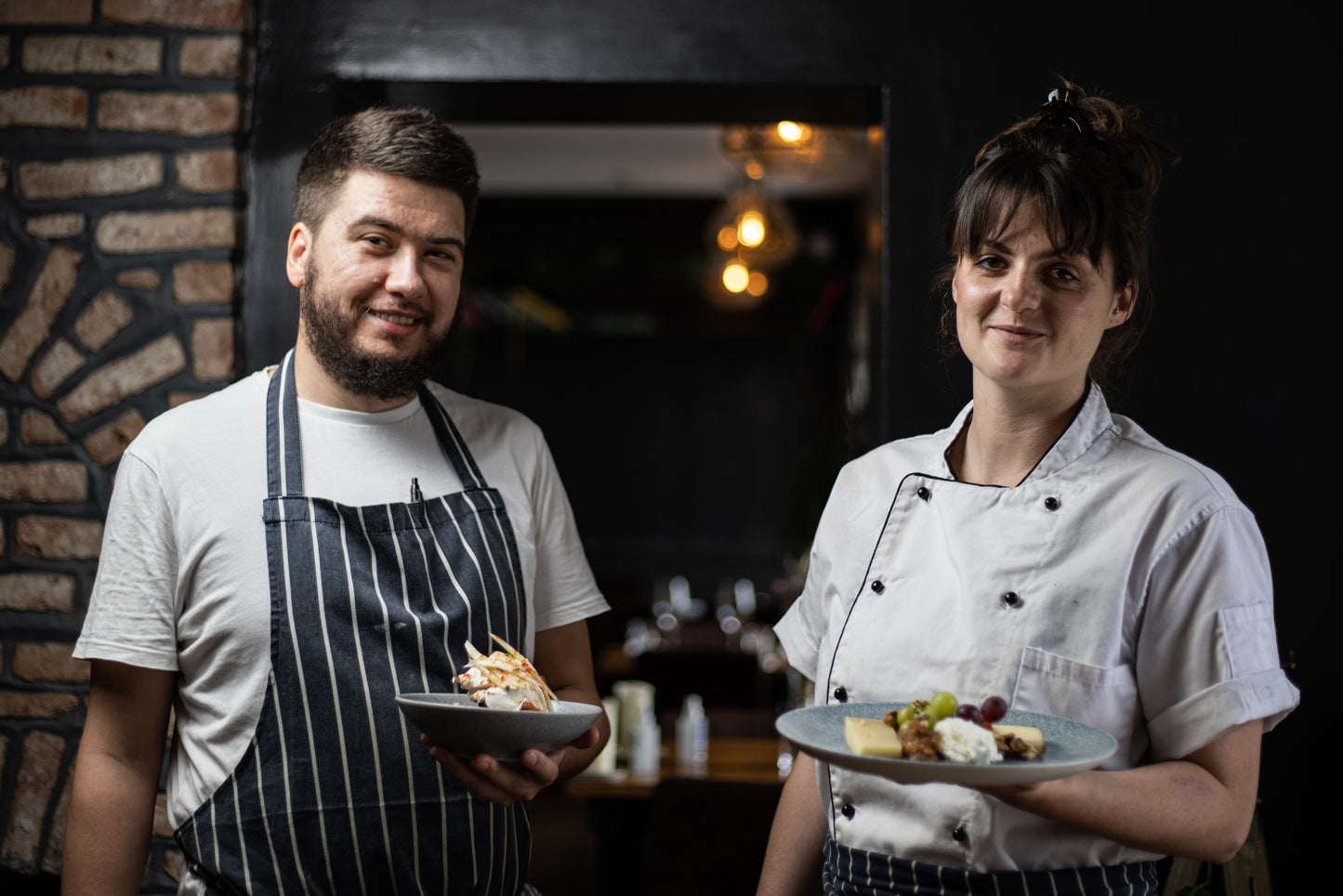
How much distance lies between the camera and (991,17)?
7.42 ft

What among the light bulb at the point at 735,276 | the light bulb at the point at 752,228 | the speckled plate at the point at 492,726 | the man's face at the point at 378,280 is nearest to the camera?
the speckled plate at the point at 492,726

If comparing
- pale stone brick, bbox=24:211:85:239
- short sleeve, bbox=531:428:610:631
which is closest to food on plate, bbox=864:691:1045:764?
short sleeve, bbox=531:428:610:631

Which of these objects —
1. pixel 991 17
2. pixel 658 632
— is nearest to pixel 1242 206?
pixel 991 17

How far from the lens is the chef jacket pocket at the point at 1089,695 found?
135 cm

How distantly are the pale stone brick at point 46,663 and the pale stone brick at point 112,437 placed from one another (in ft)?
1.25

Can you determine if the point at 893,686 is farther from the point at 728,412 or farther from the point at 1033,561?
the point at 728,412

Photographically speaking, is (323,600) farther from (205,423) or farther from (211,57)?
(211,57)

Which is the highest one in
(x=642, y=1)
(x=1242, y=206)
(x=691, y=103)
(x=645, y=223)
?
(x=645, y=223)

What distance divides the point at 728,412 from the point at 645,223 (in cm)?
147

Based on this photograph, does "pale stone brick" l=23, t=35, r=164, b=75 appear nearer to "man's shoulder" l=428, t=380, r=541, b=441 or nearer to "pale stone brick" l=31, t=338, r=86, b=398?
"pale stone brick" l=31, t=338, r=86, b=398

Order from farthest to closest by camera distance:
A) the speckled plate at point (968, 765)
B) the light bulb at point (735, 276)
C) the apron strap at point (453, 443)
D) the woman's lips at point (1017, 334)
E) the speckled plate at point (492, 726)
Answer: the light bulb at point (735, 276) < the apron strap at point (453, 443) < the woman's lips at point (1017, 334) < the speckled plate at point (492, 726) < the speckled plate at point (968, 765)

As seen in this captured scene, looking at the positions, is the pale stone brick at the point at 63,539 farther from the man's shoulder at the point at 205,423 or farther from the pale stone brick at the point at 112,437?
the man's shoulder at the point at 205,423

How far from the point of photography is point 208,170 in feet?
7.36

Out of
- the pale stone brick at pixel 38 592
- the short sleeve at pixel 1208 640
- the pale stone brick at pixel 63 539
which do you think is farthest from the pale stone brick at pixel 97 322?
the short sleeve at pixel 1208 640
